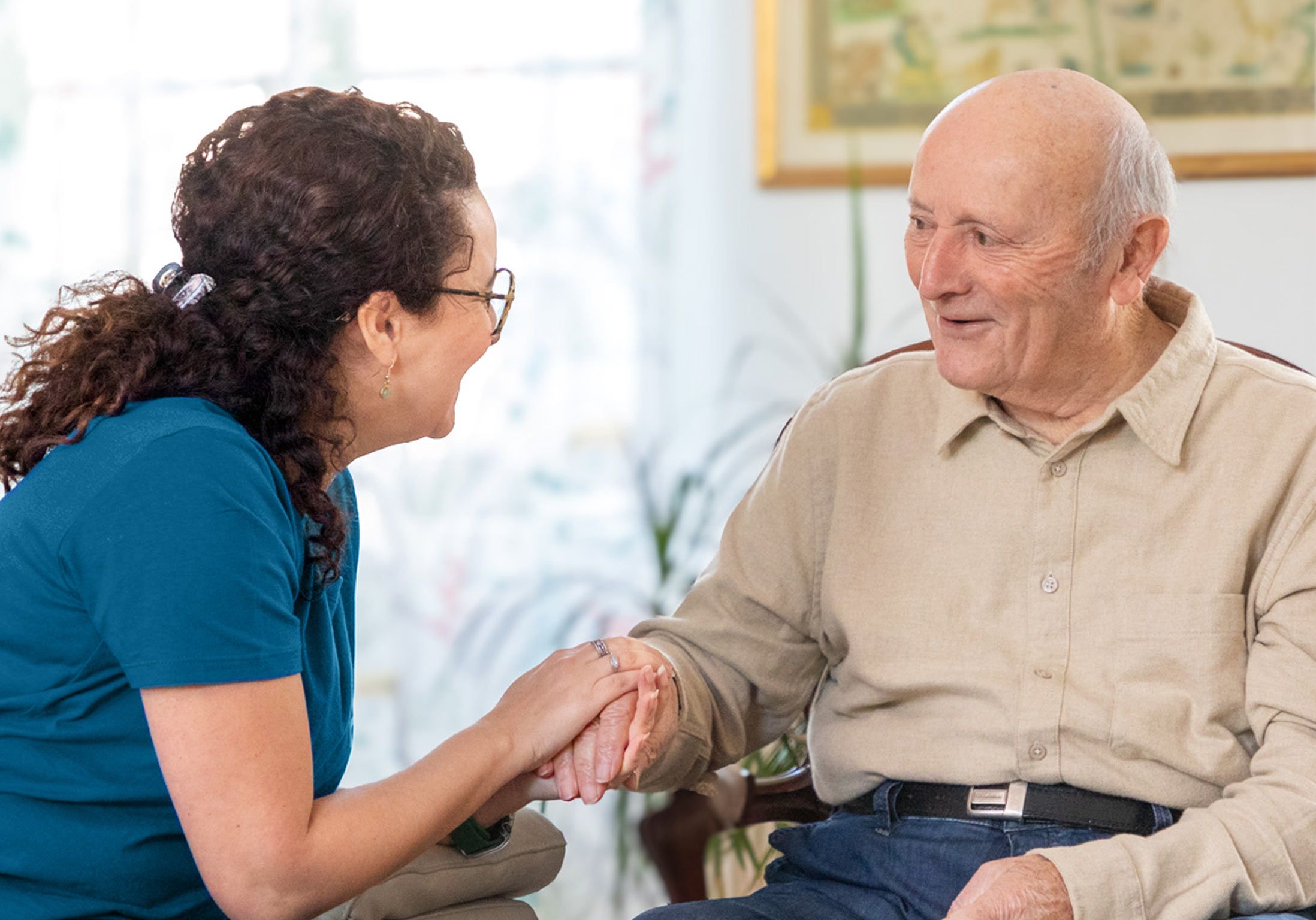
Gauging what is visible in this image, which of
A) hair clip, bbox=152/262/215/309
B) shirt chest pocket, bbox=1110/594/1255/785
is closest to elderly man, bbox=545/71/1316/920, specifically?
shirt chest pocket, bbox=1110/594/1255/785

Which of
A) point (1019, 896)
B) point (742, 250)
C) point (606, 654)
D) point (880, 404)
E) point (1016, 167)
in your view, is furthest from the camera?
point (742, 250)

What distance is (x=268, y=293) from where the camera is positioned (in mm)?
1413

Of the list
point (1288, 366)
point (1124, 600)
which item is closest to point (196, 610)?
point (1124, 600)

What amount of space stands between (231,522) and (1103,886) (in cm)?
93

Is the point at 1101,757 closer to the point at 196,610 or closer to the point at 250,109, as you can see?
the point at 196,610

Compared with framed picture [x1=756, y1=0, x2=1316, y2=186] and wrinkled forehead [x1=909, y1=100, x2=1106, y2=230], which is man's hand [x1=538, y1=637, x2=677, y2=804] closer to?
wrinkled forehead [x1=909, y1=100, x2=1106, y2=230]

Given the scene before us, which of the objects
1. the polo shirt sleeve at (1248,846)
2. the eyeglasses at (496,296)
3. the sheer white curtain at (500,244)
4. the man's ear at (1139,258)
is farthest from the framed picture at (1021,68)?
the polo shirt sleeve at (1248,846)

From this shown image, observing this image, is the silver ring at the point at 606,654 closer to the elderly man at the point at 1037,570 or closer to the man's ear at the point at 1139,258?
the elderly man at the point at 1037,570

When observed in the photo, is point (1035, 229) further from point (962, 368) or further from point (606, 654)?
point (606, 654)

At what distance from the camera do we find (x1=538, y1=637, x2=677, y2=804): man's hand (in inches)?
65.8

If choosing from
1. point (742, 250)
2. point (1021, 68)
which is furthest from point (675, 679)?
point (1021, 68)

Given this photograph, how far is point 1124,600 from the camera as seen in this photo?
64.0 inches

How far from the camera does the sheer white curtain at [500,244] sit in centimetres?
307

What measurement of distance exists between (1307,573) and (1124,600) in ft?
0.65
